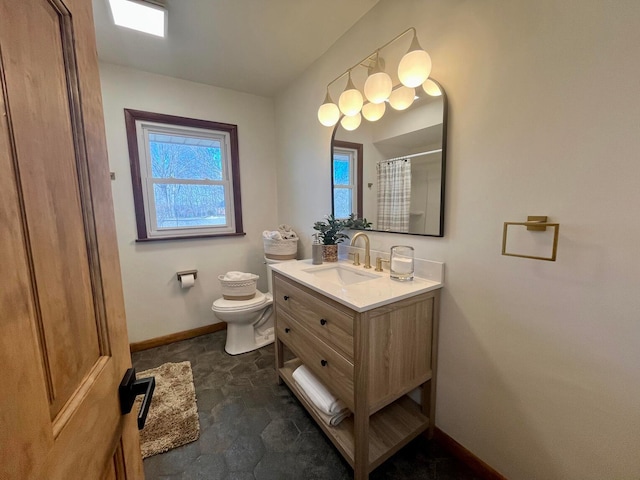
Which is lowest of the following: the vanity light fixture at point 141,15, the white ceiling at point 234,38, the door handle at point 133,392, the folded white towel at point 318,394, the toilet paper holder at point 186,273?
the folded white towel at point 318,394

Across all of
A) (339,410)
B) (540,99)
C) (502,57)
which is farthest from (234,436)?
(502,57)

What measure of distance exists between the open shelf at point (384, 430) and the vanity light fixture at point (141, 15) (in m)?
2.41

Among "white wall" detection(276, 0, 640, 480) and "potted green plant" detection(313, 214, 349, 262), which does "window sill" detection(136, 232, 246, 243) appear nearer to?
"potted green plant" detection(313, 214, 349, 262)

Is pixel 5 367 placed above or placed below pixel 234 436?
above

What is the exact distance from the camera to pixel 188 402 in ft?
5.55

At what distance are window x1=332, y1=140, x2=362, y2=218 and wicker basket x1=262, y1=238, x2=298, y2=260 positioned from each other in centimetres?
64

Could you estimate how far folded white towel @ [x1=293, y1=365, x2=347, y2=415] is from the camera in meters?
1.33

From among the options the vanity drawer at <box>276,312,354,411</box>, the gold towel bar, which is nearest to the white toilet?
the vanity drawer at <box>276,312,354,411</box>

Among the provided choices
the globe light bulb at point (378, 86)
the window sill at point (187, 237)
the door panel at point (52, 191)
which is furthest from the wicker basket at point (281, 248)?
the door panel at point (52, 191)

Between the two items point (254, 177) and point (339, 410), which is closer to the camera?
point (339, 410)

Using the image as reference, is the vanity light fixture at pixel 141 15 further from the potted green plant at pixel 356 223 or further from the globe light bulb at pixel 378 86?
the potted green plant at pixel 356 223

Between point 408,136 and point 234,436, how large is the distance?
1942mm

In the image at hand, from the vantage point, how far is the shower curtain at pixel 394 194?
57.8 inches

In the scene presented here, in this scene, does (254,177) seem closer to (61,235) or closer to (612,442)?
(61,235)
